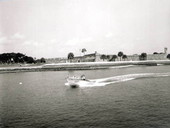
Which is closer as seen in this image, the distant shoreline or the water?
the water

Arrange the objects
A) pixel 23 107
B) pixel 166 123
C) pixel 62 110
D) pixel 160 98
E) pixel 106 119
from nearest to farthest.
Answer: pixel 166 123 → pixel 106 119 → pixel 62 110 → pixel 23 107 → pixel 160 98

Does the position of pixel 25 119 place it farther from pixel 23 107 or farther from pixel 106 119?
pixel 106 119

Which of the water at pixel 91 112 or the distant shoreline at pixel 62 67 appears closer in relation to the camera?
the water at pixel 91 112

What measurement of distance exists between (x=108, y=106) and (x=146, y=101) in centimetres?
658

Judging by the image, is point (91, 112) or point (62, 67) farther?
point (62, 67)

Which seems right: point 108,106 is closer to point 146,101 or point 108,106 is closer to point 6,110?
point 146,101

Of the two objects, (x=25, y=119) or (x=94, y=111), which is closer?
(x=25, y=119)

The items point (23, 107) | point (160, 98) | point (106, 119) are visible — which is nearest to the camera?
point (106, 119)

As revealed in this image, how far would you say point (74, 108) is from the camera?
33469mm

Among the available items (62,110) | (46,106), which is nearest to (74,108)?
(62,110)

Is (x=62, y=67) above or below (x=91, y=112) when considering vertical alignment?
above

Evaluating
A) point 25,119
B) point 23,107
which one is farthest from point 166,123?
point 23,107

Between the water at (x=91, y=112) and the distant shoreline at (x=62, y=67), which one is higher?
the distant shoreline at (x=62, y=67)

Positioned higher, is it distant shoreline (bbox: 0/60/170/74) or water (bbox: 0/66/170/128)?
distant shoreline (bbox: 0/60/170/74)
